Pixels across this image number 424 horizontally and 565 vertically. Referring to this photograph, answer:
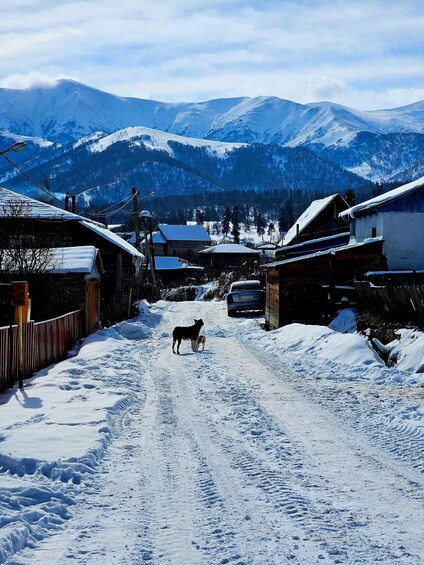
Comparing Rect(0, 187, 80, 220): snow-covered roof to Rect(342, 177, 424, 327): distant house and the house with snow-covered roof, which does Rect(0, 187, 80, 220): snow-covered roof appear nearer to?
Rect(342, 177, 424, 327): distant house

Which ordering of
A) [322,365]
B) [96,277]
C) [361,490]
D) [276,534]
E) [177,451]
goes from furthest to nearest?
1. [96,277]
2. [322,365]
3. [177,451]
4. [361,490]
5. [276,534]

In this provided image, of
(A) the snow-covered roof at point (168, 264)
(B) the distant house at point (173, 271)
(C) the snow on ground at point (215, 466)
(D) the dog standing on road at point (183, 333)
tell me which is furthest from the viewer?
(B) the distant house at point (173, 271)

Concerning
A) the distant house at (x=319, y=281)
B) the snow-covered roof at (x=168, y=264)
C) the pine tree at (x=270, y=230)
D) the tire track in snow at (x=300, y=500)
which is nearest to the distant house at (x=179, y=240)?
the snow-covered roof at (x=168, y=264)

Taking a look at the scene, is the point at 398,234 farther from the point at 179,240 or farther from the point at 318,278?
the point at 179,240

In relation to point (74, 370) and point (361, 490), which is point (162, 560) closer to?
point (361, 490)

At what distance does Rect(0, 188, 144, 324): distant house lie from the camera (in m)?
26.6

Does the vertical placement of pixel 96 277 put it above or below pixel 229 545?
above

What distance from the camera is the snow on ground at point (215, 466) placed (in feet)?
17.6

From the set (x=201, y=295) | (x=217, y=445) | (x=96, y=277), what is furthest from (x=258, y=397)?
(x=201, y=295)

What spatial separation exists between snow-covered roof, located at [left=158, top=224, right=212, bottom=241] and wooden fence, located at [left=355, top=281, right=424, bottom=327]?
10264 cm

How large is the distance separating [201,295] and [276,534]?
57.2 meters

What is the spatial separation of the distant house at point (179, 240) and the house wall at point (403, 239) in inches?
3732

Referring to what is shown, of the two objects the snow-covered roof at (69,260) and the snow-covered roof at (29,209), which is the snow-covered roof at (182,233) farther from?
the snow-covered roof at (69,260)

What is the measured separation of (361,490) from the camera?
21.9 feet
